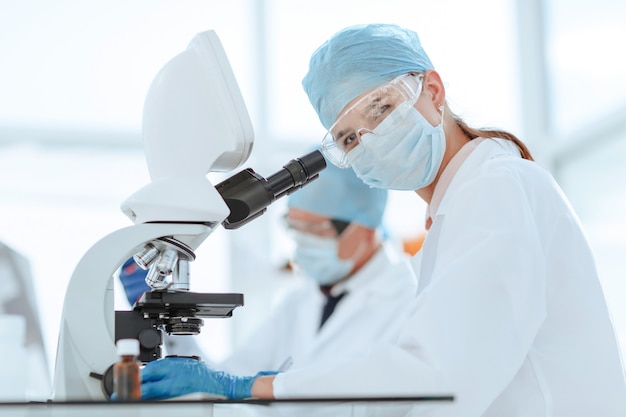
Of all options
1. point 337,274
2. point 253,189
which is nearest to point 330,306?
point 337,274

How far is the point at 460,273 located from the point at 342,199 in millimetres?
1817

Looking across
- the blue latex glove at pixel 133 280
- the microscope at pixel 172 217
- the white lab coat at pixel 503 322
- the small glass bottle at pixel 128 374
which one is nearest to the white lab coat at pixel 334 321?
the blue latex glove at pixel 133 280

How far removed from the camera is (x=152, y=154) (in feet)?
4.67

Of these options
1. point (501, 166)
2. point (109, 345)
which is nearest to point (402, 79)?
point (501, 166)

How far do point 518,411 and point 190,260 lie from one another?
572 mm

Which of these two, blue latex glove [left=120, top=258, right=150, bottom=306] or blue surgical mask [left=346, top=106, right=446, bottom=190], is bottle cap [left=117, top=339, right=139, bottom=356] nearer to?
blue surgical mask [left=346, top=106, right=446, bottom=190]

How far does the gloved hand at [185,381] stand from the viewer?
1213 mm

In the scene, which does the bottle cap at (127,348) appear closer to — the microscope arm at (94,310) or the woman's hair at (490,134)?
the microscope arm at (94,310)

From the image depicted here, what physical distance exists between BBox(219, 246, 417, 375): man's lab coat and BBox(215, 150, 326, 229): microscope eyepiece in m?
1.44

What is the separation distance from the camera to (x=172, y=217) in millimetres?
1358

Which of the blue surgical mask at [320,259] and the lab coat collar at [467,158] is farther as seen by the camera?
the blue surgical mask at [320,259]

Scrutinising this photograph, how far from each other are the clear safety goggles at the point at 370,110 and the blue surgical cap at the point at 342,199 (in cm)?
142

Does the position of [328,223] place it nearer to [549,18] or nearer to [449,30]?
[449,30]

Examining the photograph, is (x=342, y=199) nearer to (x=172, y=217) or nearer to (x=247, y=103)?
(x=247, y=103)
